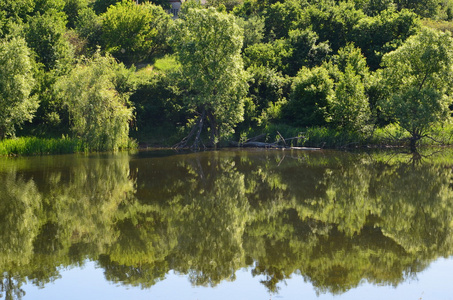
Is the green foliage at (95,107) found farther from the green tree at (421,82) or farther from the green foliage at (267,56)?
the green tree at (421,82)

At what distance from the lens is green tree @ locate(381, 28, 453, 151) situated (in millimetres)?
36750

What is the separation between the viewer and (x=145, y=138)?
143ft

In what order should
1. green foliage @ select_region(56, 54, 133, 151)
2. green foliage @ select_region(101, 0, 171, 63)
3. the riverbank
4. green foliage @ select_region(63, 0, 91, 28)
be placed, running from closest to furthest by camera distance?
green foliage @ select_region(56, 54, 133, 151) < the riverbank < green foliage @ select_region(101, 0, 171, 63) < green foliage @ select_region(63, 0, 91, 28)

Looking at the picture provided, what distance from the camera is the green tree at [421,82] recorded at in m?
36.8

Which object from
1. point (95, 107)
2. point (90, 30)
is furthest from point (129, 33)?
point (95, 107)

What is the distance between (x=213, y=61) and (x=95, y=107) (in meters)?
9.93

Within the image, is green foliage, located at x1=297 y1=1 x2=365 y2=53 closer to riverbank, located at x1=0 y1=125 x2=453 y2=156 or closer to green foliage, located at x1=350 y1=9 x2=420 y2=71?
green foliage, located at x1=350 y1=9 x2=420 y2=71

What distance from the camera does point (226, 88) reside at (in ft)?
128

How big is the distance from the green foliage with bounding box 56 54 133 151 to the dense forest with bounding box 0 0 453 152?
0.25 feet

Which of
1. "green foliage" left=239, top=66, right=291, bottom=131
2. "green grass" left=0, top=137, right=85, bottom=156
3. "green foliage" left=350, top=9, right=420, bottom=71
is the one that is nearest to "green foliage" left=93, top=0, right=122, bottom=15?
"green foliage" left=239, top=66, right=291, bottom=131

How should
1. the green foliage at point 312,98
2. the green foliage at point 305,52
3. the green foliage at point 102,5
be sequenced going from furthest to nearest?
the green foliage at point 102,5 → the green foliage at point 305,52 → the green foliage at point 312,98

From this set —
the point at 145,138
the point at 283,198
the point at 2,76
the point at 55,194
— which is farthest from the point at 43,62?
the point at 283,198

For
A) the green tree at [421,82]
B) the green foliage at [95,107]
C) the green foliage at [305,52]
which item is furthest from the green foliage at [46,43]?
the green tree at [421,82]

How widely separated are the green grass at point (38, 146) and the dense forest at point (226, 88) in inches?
8.6
